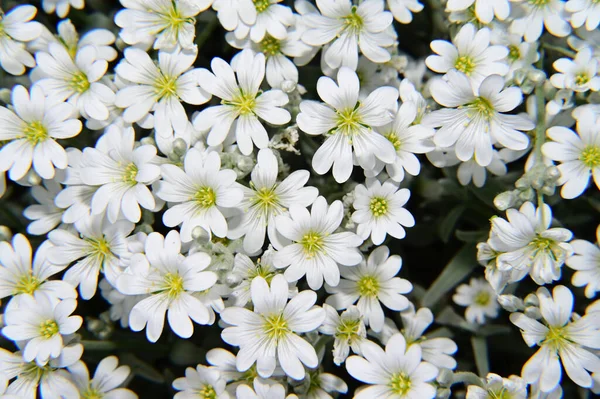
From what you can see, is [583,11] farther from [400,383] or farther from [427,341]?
[400,383]

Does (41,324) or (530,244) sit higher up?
(530,244)

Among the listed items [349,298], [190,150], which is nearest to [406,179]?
[349,298]

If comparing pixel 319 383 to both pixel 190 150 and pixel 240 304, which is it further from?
pixel 190 150

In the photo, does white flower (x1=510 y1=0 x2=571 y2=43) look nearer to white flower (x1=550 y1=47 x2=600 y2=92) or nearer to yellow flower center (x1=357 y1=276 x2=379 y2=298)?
white flower (x1=550 y1=47 x2=600 y2=92)

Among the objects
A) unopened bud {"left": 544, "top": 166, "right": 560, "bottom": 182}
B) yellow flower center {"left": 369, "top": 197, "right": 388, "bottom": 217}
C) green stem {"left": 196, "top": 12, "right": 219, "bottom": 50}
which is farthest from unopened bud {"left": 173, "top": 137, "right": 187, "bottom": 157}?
unopened bud {"left": 544, "top": 166, "right": 560, "bottom": 182}

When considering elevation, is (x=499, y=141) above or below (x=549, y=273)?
above

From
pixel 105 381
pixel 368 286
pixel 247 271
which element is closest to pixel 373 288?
pixel 368 286

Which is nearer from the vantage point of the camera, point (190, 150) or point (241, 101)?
point (190, 150)
